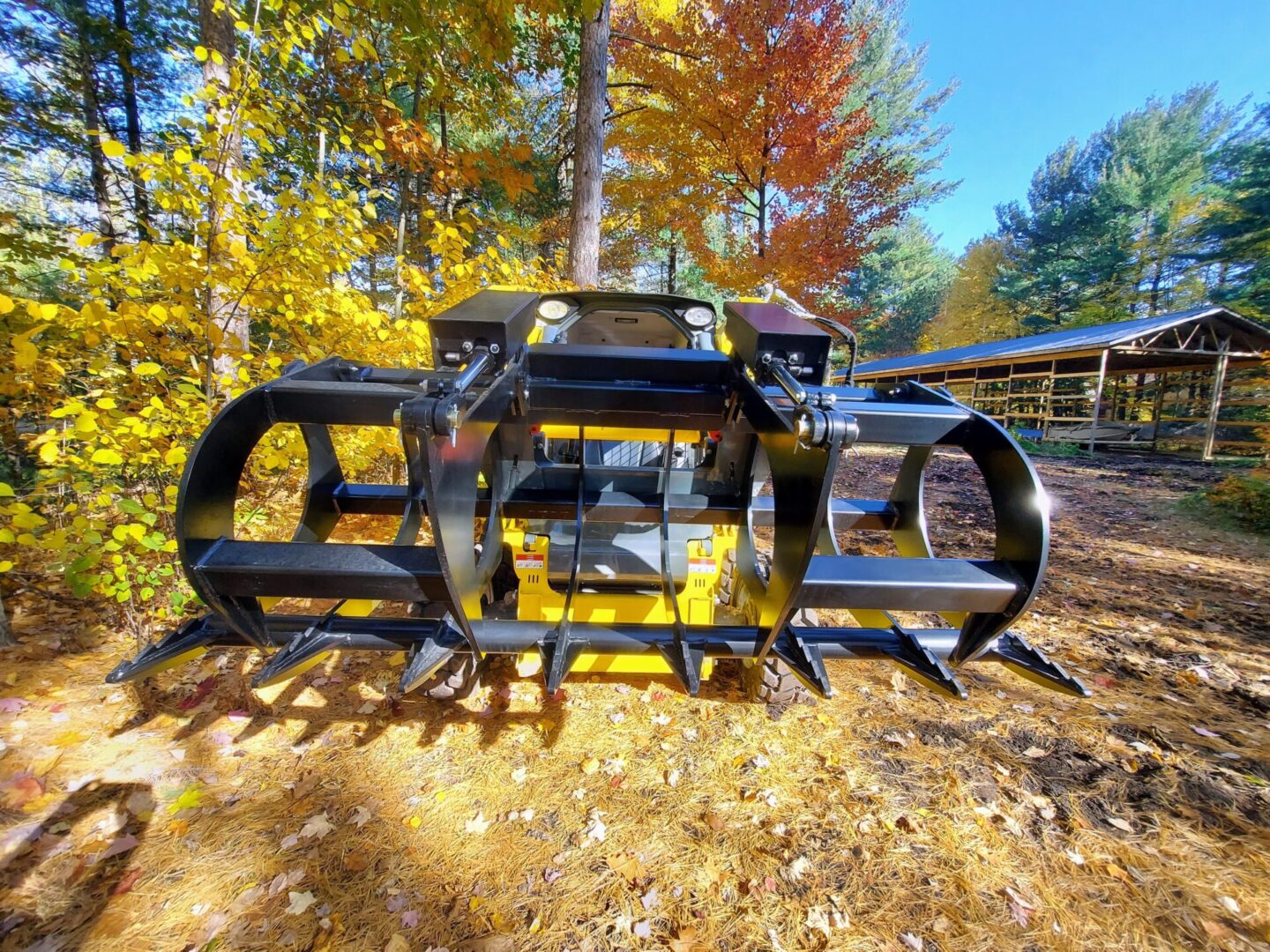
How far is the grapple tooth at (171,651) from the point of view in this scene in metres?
1.49

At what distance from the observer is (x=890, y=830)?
1.96 m

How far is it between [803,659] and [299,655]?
1696mm

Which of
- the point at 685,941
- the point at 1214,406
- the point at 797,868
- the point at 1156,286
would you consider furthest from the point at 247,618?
the point at 1156,286

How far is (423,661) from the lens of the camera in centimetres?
157

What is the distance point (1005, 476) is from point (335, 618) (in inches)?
101

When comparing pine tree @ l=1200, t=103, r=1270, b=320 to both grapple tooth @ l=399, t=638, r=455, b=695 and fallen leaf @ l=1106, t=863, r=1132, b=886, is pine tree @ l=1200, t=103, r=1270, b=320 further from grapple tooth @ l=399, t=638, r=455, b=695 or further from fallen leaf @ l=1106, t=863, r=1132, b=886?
grapple tooth @ l=399, t=638, r=455, b=695

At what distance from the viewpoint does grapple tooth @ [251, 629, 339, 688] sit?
1.44 m

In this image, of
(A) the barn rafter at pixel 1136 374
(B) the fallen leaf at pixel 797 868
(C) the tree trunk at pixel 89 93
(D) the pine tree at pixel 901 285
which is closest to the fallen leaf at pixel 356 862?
(B) the fallen leaf at pixel 797 868

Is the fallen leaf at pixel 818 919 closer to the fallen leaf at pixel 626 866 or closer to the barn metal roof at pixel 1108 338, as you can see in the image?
the fallen leaf at pixel 626 866

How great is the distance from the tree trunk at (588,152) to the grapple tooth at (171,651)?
17.6 feet

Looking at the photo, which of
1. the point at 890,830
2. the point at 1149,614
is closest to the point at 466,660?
the point at 890,830

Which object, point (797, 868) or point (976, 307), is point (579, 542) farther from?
point (976, 307)

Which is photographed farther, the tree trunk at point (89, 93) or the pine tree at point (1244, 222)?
the pine tree at point (1244, 222)

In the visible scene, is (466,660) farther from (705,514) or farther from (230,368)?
(230,368)
